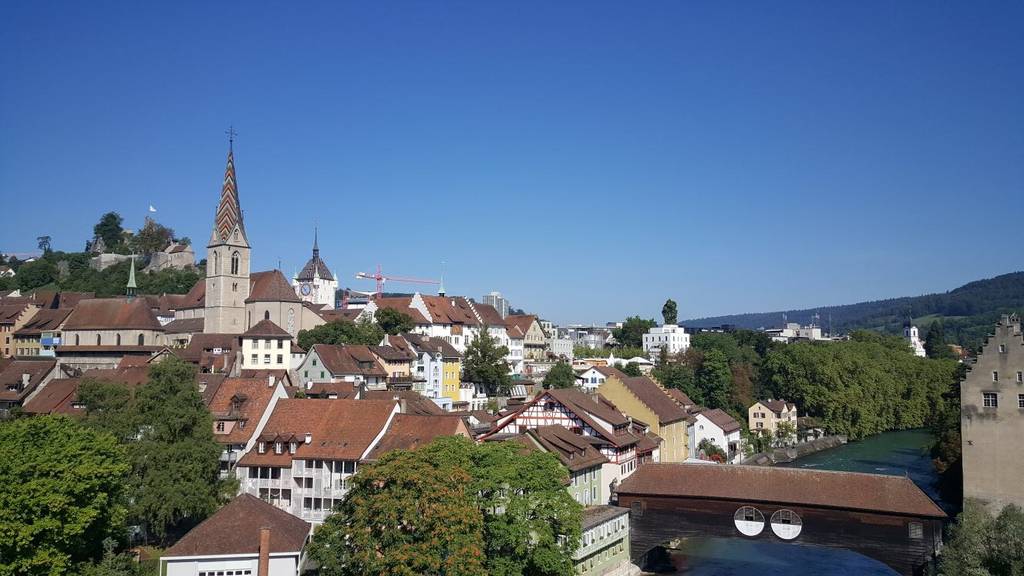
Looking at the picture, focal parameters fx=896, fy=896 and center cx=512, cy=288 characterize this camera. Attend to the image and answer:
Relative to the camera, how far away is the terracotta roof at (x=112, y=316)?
7506 centimetres

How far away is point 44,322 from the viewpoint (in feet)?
271

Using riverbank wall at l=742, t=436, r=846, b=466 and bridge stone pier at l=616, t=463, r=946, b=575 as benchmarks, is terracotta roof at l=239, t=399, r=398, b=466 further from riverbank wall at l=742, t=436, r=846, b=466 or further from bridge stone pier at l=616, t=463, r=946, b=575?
riverbank wall at l=742, t=436, r=846, b=466

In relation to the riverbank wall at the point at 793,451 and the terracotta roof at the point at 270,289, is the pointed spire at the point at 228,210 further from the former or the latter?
the riverbank wall at the point at 793,451

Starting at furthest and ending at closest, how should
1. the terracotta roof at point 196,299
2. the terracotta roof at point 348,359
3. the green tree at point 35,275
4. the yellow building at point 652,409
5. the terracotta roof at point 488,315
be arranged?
1. the green tree at point 35,275
2. the terracotta roof at point 488,315
3. the terracotta roof at point 196,299
4. the terracotta roof at point 348,359
5. the yellow building at point 652,409

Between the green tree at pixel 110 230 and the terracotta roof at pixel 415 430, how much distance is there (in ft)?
417

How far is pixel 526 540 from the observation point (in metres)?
32.4

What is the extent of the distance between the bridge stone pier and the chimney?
17.7 metres

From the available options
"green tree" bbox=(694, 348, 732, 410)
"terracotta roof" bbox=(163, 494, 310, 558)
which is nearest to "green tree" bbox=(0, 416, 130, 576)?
"terracotta roof" bbox=(163, 494, 310, 558)

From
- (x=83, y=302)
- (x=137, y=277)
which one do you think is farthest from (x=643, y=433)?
(x=137, y=277)

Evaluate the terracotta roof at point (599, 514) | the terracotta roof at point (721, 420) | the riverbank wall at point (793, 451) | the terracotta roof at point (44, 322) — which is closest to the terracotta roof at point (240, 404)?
the terracotta roof at point (599, 514)

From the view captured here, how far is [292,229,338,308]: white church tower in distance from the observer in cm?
12144

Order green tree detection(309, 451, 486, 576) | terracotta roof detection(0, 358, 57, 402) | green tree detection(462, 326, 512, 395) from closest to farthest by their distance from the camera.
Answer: green tree detection(309, 451, 486, 576) < terracotta roof detection(0, 358, 57, 402) < green tree detection(462, 326, 512, 395)

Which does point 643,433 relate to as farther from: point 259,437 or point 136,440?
point 136,440

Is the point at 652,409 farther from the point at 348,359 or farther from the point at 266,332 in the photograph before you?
the point at 266,332
